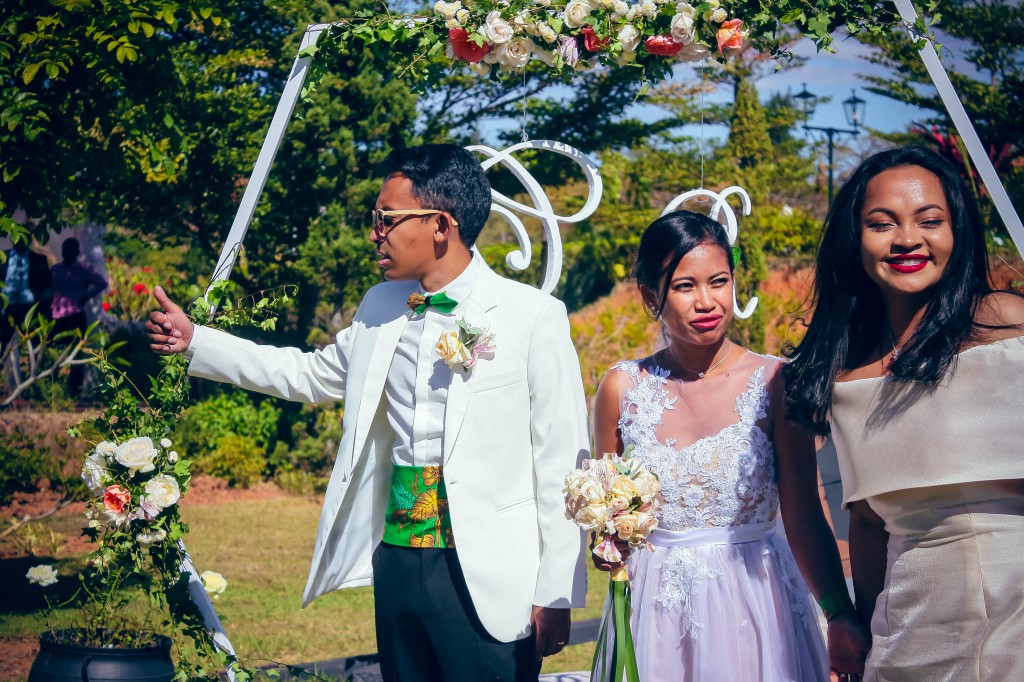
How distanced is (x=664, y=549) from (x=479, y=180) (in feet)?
4.48

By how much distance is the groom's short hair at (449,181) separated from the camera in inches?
125

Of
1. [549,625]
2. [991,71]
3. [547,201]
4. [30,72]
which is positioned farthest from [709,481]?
[991,71]

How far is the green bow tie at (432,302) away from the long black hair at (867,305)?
1.10 metres

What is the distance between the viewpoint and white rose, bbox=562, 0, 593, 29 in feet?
13.0

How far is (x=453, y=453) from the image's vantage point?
9.94ft

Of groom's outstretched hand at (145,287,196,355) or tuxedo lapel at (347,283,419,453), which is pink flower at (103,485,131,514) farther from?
tuxedo lapel at (347,283,419,453)

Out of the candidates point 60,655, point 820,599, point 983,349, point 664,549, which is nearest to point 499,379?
point 664,549

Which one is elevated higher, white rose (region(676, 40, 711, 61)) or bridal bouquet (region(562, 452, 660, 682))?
white rose (region(676, 40, 711, 61))

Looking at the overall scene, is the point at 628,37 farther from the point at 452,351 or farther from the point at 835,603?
the point at 835,603

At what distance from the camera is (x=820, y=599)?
2.82m

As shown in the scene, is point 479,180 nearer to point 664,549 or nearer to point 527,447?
point 527,447

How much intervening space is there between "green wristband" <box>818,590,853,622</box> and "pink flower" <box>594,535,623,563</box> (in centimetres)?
60

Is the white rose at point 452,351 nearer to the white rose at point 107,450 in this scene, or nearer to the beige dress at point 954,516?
the beige dress at point 954,516

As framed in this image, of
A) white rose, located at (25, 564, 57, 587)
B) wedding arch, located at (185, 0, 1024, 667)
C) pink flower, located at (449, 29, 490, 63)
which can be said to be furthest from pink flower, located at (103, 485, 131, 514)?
pink flower, located at (449, 29, 490, 63)
